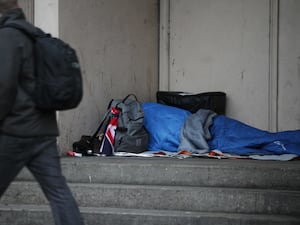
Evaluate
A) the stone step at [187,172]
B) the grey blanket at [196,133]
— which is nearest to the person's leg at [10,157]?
the stone step at [187,172]

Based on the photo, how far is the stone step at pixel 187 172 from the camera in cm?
518

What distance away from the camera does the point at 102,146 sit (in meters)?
6.27

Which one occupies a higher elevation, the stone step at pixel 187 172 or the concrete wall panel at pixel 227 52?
the concrete wall panel at pixel 227 52

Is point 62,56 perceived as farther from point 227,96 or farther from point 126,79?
point 227,96

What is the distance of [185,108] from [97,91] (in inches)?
43.3

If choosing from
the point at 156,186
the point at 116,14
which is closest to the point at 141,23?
the point at 116,14

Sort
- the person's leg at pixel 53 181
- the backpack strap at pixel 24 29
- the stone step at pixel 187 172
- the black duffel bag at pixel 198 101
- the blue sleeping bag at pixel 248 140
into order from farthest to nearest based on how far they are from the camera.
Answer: the black duffel bag at pixel 198 101
the blue sleeping bag at pixel 248 140
the stone step at pixel 187 172
the person's leg at pixel 53 181
the backpack strap at pixel 24 29

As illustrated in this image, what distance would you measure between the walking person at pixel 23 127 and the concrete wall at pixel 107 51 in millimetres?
2354

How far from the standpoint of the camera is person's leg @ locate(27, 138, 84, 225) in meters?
3.69

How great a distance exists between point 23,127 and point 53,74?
13.3 inches

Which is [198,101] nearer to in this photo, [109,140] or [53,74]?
[109,140]

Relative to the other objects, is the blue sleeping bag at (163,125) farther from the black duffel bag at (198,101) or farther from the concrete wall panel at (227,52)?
the concrete wall panel at (227,52)

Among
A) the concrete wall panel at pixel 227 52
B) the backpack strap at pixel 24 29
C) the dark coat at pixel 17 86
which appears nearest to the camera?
the dark coat at pixel 17 86

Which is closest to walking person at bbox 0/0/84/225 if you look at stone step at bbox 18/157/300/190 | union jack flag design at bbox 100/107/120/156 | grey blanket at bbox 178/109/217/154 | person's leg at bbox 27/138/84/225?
person's leg at bbox 27/138/84/225
